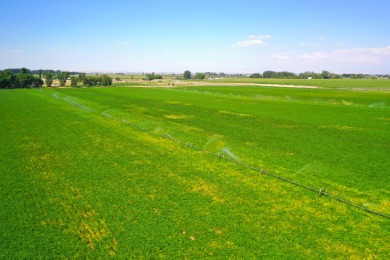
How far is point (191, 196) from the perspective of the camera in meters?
11.5

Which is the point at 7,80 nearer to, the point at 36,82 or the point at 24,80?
the point at 24,80

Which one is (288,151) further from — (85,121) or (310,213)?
(85,121)

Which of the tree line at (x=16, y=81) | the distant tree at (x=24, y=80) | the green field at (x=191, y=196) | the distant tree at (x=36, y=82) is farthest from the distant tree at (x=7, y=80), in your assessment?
the green field at (x=191, y=196)

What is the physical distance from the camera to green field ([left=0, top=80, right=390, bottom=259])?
324 inches

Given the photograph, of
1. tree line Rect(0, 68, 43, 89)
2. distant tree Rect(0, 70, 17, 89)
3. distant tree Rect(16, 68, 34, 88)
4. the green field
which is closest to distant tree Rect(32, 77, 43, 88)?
tree line Rect(0, 68, 43, 89)

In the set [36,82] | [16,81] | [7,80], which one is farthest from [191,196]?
[36,82]

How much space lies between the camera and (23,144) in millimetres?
19984

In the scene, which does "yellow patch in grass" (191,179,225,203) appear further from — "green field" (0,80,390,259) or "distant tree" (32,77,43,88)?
"distant tree" (32,77,43,88)

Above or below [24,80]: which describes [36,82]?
below

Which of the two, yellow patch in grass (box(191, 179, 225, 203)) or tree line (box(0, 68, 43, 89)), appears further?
tree line (box(0, 68, 43, 89))

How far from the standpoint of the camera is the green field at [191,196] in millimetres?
8242

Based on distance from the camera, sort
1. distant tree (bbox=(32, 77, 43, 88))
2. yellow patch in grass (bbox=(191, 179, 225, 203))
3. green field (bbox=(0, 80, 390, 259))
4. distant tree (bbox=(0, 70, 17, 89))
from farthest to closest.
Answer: distant tree (bbox=(32, 77, 43, 88)), distant tree (bbox=(0, 70, 17, 89)), yellow patch in grass (bbox=(191, 179, 225, 203)), green field (bbox=(0, 80, 390, 259))

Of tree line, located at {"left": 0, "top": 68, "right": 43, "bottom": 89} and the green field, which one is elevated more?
tree line, located at {"left": 0, "top": 68, "right": 43, "bottom": 89}

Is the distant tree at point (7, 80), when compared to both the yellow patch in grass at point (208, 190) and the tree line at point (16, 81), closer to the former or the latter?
the tree line at point (16, 81)
